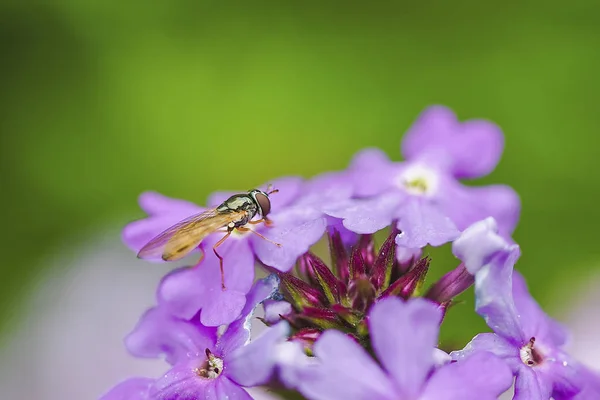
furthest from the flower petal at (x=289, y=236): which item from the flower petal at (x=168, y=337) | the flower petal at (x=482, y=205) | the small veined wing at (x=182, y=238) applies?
→ the flower petal at (x=482, y=205)

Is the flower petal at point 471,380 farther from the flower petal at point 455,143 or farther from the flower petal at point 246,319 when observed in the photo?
the flower petal at point 455,143

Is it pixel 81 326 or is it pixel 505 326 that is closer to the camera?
pixel 505 326

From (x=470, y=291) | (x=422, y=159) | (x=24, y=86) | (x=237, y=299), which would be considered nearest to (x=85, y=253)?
(x=24, y=86)

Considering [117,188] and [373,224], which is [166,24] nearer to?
[117,188]

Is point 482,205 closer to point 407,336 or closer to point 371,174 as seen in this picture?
point 371,174

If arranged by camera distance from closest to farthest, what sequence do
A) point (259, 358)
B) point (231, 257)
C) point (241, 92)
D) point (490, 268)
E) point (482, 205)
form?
point (259, 358) → point (490, 268) → point (231, 257) → point (482, 205) → point (241, 92)

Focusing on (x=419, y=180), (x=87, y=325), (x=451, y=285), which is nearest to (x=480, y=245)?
(x=451, y=285)
